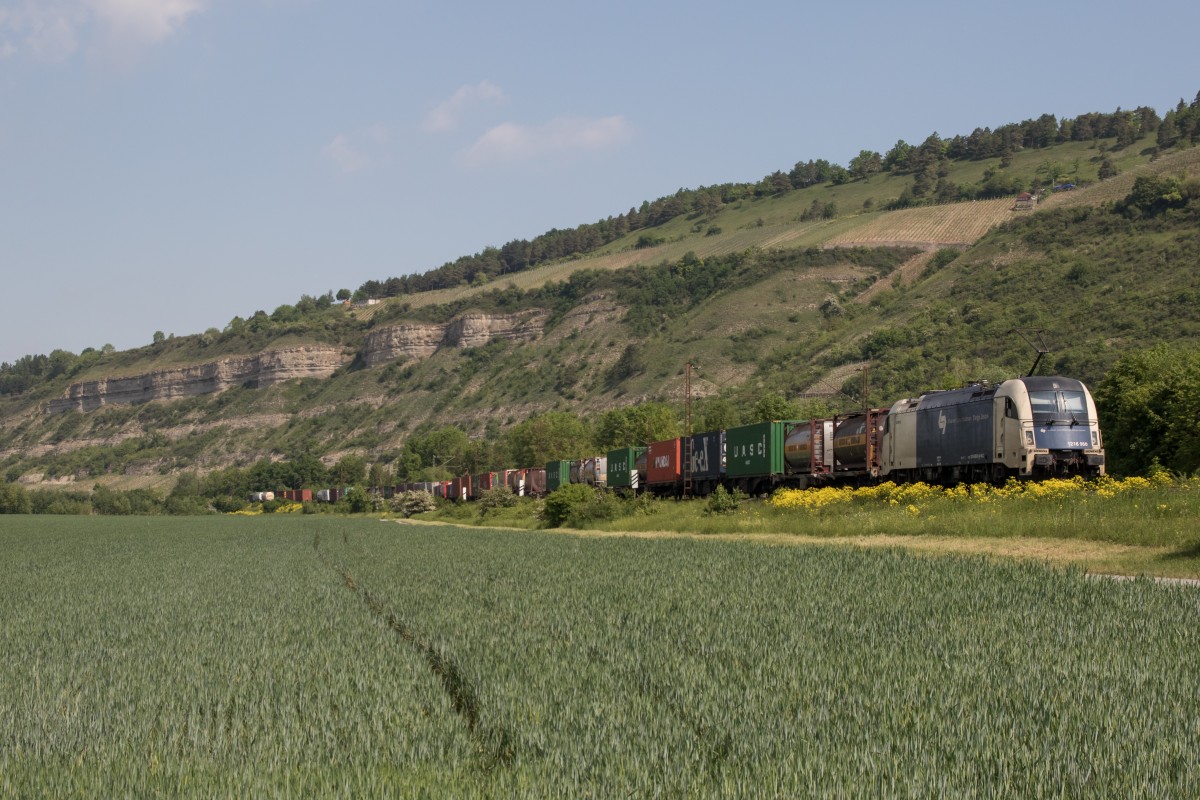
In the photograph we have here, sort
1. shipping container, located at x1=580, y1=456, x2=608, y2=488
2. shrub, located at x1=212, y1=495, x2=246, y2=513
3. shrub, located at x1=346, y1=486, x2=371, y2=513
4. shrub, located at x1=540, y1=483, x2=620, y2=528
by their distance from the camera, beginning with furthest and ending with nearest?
shrub, located at x1=212, y1=495, x2=246, y2=513
shrub, located at x1=346, y1=486, x2=371, y2=513
shipping container, located at x1=580, y1=456, x2=608, y2=488
shrub, located at x1=540, y1=483, x2=620, y2=528

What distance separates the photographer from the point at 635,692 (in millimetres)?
9180

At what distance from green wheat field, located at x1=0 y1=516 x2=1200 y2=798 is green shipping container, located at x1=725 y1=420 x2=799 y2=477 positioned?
107 feet

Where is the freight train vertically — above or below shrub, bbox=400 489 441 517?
above

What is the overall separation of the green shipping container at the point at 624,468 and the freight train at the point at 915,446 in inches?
61.4

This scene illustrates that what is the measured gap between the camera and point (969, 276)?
13775cm

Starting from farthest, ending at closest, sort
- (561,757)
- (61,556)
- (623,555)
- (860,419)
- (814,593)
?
(860,419) < (61,556) < (623,555) < (814,593) < (561,757)

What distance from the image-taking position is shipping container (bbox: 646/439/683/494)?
210 ft

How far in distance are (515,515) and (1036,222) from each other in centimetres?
9912

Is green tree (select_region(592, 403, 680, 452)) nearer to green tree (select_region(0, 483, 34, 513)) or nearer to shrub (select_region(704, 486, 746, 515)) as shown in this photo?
shrub (select_region(704, 486, 746, 515))

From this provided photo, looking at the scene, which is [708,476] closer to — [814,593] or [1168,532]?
[1168,532]

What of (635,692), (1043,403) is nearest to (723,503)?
(1043,403)

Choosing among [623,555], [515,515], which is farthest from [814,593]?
[515,515]

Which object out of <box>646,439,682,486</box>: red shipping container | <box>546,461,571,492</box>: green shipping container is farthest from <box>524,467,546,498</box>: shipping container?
<box>646,439,682,486</box>: red shipping container

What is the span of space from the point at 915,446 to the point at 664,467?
1013 inches
